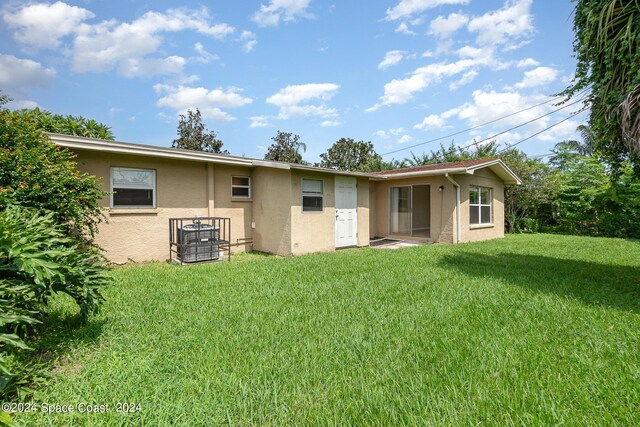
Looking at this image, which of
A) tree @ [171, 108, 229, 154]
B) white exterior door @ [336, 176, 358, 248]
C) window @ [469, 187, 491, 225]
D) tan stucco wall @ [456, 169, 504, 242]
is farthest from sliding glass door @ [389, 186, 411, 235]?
tree @ [171, 108, 229, 154]

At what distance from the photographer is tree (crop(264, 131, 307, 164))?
30031 mm

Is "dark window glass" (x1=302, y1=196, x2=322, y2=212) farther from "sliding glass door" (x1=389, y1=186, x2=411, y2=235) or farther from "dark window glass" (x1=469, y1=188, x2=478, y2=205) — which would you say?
"dark window glass" (x1=469, y1=188, x2=478, y2=205)

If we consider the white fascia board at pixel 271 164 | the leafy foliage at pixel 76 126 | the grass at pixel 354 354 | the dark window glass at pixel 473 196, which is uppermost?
the leafy foliage at pixel 76 126

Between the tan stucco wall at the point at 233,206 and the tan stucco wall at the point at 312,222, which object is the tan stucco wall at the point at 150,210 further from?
the tan stucco wall at the point at 312,222

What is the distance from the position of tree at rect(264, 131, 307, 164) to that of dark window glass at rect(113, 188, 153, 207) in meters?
22.1

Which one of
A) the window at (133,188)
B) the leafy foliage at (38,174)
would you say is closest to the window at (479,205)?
the window at (133,188)

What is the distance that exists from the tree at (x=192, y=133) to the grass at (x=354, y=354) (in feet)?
75.6

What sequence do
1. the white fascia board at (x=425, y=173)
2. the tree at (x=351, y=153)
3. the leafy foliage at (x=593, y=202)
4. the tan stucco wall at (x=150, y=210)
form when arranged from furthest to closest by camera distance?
the tree at (x=351, y=153) → the leafy foliage at (x=593, y=202) → the white fascia board at (x=425, y=173) → the tan stucco wall at (x=150, y=210)

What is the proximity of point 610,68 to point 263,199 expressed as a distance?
877cm

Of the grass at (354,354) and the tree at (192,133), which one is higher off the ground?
the tree at (192,133)

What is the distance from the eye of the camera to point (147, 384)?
8.00 feet

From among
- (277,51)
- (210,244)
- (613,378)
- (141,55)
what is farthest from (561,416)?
(141,55)

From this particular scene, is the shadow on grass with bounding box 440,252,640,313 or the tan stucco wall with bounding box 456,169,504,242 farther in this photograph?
the tan stucco wall with bounding box 456,169,504,242

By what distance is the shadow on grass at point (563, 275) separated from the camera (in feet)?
16.3
